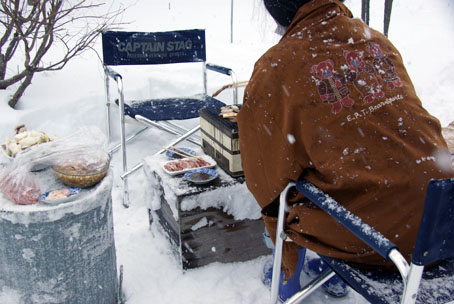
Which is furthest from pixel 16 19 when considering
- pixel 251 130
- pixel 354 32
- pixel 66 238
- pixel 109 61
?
pixel 354 32

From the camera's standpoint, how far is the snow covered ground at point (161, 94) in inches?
85.4

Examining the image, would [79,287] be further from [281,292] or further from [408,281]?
[408,281]

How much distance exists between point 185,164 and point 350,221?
4.46ft

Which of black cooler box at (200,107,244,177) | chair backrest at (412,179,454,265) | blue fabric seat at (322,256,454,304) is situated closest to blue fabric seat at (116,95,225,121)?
black cooler box at (200,107,244,177)

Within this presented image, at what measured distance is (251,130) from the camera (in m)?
1.56

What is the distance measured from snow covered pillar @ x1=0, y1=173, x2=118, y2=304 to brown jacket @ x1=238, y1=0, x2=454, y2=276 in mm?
770

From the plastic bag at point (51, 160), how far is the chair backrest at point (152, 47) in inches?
65.4

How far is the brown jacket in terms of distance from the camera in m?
1.36

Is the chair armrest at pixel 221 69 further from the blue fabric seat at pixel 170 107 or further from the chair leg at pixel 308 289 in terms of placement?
the chair leg at pixel 308 289

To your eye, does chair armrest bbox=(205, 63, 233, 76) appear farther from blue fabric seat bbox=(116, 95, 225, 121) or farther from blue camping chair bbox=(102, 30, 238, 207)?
blue fabric seat bbox=(116, 95, 225, 121)

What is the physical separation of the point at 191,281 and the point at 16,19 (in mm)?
2495

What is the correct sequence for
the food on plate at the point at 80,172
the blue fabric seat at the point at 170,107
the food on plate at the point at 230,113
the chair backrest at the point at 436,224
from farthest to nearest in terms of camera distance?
the blue fabric seat at the point at 170,107, the food on plate at the point at 230,113, the food on plate at the point at 80,172, the chair backrest at the point at 436,224

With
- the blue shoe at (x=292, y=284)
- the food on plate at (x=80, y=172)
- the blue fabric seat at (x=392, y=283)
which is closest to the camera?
the blue fabric seat at (x=392, y=283)

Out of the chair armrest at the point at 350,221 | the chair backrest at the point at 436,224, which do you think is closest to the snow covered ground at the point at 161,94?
the chair armrest at the point at 350,221
